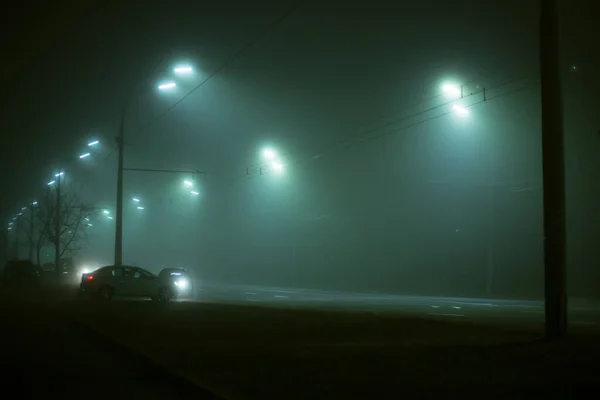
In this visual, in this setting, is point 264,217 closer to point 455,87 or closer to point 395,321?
point 455,87

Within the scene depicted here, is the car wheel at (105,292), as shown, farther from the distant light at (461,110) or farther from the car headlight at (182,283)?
the distant light at (461,110)

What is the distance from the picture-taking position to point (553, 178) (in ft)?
38.4

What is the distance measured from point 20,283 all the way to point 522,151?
107ft

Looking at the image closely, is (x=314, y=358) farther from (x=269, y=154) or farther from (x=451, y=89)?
(x=269, y=154)

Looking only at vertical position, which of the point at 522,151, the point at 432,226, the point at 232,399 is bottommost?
the point at 232,399

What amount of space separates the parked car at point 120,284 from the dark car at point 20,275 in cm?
1602

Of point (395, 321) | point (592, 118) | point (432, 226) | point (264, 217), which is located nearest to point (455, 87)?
point (592, 118)

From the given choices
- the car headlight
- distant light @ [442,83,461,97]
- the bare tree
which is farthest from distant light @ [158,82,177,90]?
the bare tree

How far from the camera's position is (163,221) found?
81000 mm

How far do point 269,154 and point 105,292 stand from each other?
57.0 feet

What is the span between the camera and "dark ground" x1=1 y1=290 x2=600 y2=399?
823cm

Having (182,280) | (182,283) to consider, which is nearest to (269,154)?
(182,280)

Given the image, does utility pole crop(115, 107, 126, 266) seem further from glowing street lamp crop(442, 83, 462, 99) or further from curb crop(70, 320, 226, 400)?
curb crop(70, 320, 226, 400)

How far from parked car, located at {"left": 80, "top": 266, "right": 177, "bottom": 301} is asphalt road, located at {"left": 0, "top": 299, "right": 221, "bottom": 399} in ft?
41.7
